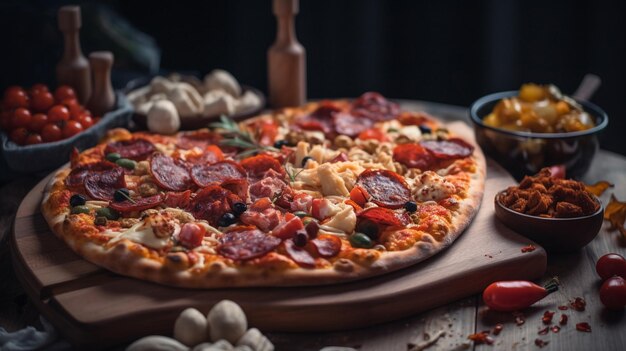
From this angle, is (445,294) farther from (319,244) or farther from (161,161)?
(161,161)

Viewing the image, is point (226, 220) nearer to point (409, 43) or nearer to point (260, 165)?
point (260, 165)

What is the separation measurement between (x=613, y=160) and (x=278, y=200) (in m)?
2.83

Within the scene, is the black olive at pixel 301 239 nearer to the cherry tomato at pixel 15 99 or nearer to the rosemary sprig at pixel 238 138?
the rosemary sprig at pixel 238 138

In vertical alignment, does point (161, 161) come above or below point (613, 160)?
above

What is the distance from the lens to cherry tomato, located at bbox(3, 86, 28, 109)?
5371 millimetres

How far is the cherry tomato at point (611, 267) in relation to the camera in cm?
383

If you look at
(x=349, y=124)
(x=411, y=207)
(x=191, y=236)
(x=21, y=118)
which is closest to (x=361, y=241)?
(x=411, y=207)

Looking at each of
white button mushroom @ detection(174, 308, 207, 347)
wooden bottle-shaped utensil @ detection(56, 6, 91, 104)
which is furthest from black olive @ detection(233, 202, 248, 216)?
wooden bottle-shaped utensil @ detection(56, 6, 91, 104)

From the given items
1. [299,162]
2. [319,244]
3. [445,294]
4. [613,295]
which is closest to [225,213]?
[319,244]

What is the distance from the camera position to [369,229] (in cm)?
386

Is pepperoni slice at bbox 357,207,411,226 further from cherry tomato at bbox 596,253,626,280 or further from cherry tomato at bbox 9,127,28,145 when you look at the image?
cherry tomato at bbox 9,127,28,145

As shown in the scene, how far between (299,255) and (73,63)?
305cm

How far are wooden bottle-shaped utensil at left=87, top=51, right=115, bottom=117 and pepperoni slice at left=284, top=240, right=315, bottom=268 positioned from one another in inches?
101

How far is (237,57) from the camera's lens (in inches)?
330
